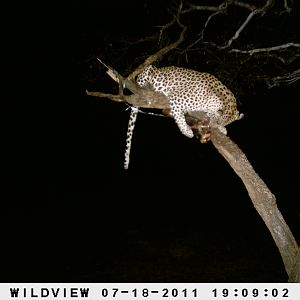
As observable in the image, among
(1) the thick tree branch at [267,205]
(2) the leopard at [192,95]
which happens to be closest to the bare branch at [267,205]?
(1) the thick tree branch at [267,205]

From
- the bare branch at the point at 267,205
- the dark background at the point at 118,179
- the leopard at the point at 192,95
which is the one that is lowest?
the bare branch at the point at 267,205

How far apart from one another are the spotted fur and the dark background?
1671 mm

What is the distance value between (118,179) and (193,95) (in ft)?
47.0

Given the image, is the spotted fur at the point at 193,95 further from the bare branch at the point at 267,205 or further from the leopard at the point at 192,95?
the bare branch at the point at 267,205

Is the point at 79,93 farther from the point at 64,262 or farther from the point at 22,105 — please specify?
the point at 64,262

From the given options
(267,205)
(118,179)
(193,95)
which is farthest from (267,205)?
(118,179)

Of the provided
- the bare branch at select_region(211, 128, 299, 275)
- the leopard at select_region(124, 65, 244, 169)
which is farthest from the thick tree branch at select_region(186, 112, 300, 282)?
the leopard at select_region(124, 65, 244, 169)

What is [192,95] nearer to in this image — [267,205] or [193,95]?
[193,95]

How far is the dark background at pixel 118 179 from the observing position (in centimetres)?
1063

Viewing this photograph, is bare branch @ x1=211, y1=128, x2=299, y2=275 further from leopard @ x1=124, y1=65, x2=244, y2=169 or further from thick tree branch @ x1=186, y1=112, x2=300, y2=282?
leopard @ x1=124, y1=65, x2=244, y2=169

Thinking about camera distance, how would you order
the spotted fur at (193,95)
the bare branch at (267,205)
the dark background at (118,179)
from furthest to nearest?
the dark background at (118,179), the spotted fur at (193,95), the bare branch at (267,205)

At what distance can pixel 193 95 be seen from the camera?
571cm

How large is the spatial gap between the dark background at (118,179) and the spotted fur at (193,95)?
1.67 metres

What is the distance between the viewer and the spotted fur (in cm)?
566
